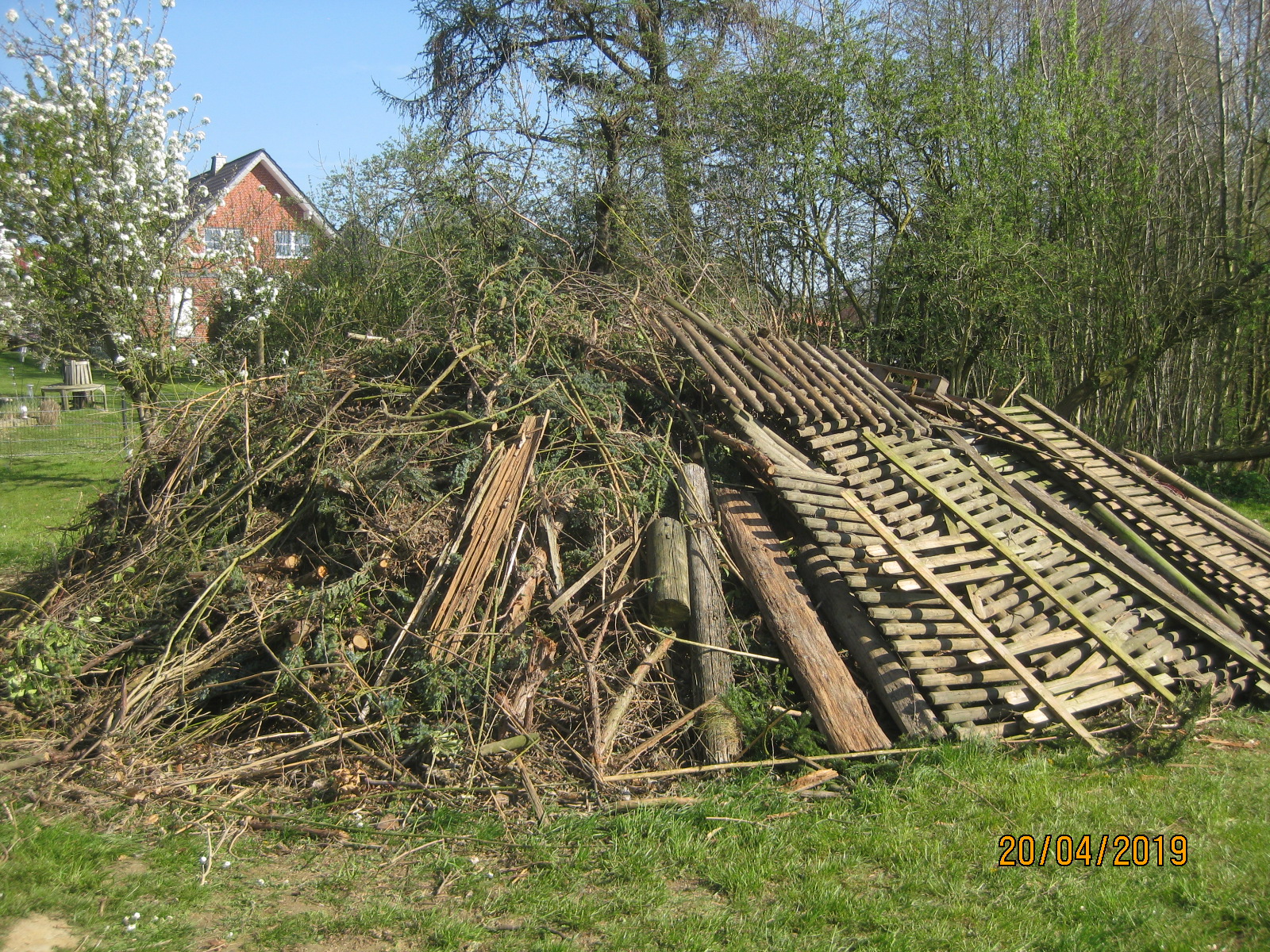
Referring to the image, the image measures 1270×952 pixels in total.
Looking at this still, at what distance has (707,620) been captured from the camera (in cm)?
503

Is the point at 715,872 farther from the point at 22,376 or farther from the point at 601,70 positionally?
the point at 22,376

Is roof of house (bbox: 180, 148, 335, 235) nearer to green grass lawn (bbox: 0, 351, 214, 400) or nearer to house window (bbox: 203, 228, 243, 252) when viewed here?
house window (bbox: 203, 228, 243, 252)

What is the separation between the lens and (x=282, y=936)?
126 inches

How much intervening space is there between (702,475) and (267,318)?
892 centimetres

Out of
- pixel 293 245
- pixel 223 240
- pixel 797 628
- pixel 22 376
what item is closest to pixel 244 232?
pixel 223 240

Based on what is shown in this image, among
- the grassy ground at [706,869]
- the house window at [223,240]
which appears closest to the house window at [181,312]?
the house window at [223,240]

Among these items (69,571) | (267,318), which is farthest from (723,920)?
(267,318)

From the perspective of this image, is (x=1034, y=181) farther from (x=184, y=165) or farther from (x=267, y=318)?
(x=184, y=165)

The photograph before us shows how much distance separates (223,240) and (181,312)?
2184 mm

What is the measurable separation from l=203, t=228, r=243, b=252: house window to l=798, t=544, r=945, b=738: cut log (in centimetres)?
1147

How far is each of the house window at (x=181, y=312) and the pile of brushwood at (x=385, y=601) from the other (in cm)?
608

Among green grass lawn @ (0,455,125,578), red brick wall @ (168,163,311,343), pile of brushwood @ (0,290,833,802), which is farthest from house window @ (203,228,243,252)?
pile of brushwood @ (0,290,833,802)

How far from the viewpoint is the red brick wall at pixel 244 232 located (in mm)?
12492
